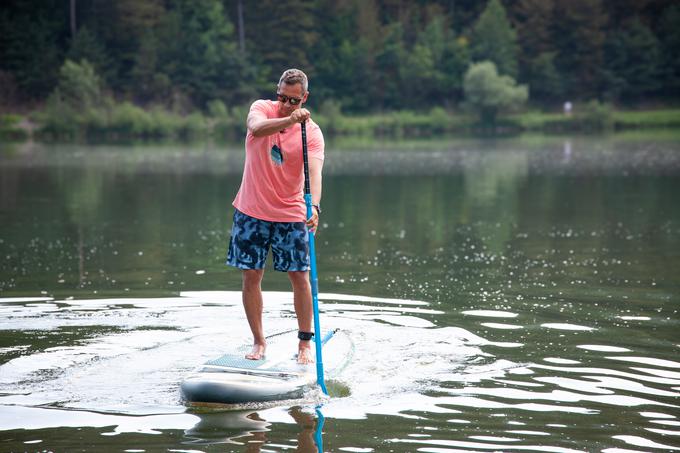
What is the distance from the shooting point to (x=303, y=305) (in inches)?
321

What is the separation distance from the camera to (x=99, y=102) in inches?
2712

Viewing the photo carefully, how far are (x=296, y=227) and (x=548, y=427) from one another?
254 cm

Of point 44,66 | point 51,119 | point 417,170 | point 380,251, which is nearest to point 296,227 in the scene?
point 380,251

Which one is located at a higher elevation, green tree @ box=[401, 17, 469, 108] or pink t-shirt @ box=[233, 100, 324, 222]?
green tree @ box=[401, 17, 469, 108]

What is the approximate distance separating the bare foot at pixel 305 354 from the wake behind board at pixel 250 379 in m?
0.06

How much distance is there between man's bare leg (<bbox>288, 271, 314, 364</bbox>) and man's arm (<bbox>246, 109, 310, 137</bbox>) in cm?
127

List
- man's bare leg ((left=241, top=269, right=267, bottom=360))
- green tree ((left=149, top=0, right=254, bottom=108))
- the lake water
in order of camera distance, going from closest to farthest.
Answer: the lake water < man's bare leg ((left=241, top=269, right=267, bottom=360)) < green tree ((left=149, top=0, right=254, bottom=108))

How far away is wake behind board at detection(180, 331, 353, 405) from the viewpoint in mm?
7199

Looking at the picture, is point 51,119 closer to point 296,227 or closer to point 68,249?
point 68,249

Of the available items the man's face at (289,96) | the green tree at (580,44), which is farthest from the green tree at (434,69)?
the man's face at (289,96)

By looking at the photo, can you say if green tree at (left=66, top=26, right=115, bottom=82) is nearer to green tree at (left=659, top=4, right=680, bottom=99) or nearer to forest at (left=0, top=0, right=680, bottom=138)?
forest at (left=0, top=0, right=680, bottom=138)

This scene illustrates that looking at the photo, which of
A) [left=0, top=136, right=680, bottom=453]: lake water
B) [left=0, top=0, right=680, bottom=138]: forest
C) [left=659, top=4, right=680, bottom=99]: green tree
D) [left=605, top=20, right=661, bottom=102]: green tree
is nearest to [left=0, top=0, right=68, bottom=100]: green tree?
[left=0, top=0, right=680, bottom=138]: forest

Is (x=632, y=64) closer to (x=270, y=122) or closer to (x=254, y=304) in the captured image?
(x=254, y=304)

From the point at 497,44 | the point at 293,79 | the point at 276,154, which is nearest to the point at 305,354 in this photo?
the point at 276,154
